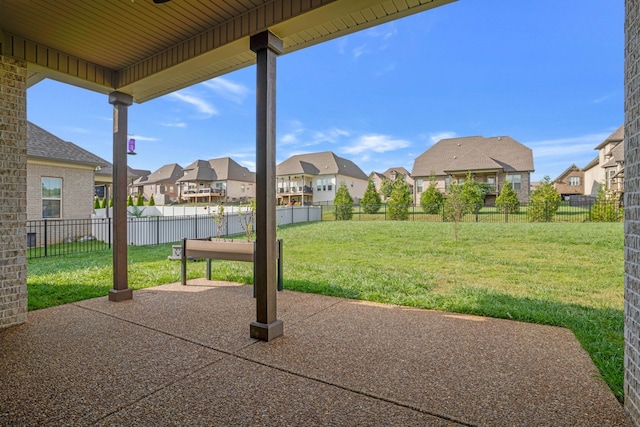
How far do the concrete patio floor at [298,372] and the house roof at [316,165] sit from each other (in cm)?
3339

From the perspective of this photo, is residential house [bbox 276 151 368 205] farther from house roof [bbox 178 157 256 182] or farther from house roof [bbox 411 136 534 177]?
house roof [bbox 411 136 534 177]

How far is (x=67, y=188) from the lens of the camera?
12906 millimetres

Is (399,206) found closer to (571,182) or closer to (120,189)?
(120,189)

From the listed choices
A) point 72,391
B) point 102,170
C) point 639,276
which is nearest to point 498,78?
point 102,170

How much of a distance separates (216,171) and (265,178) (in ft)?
135

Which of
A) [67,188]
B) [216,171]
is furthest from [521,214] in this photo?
[216,171]

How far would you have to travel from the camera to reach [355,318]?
13.6 ft

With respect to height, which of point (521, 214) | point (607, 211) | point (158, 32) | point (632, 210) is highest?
point (158, 32)

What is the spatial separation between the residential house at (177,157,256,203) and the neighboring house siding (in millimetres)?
25837

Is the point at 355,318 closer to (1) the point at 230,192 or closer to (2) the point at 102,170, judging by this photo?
(2) the point at 102,170

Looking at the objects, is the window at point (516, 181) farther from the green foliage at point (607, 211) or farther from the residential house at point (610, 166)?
the green foliage at point (607, 211)

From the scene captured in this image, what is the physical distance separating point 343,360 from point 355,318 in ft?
4.00

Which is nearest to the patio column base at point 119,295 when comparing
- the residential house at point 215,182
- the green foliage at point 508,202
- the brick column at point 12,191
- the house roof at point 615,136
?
the brick column at point 12,191

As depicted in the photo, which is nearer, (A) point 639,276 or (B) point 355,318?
(A) point 639,276
